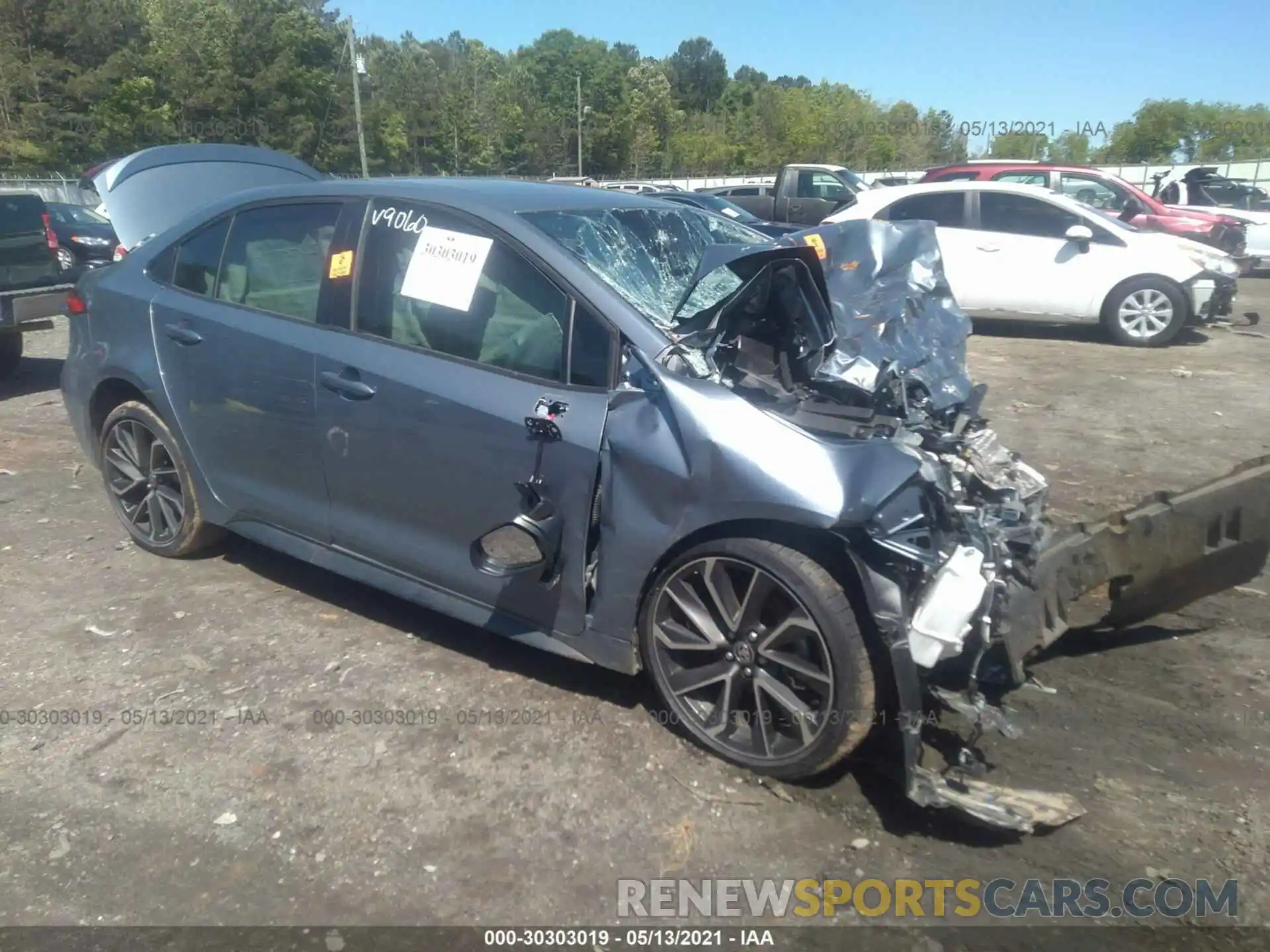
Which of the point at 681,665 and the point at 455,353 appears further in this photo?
the point at 455,353

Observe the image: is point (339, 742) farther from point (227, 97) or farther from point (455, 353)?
point (227, 97)

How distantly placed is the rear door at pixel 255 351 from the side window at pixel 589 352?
46.5 inches

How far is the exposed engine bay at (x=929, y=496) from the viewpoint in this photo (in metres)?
2.84

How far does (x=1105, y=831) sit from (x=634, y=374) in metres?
1.99

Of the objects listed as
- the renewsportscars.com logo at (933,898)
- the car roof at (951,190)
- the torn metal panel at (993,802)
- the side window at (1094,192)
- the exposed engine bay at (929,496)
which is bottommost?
the renewsportscars.com logo at (933,898)

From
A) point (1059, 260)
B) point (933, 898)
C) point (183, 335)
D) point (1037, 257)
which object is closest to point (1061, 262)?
point (1059, 260)

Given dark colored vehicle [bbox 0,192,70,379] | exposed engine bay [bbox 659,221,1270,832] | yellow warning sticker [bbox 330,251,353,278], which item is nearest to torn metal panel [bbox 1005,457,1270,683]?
exposed engine bay [bbox 659,221,1270,832]

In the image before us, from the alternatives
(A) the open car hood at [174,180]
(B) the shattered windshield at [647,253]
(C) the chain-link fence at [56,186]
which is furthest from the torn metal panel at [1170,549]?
(C) the chain-link fence at [56,186]

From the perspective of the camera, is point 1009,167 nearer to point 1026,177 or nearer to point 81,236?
point 1026,177

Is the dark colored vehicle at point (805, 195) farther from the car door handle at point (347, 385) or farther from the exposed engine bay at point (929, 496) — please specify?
the car door handle at point (347, 385)

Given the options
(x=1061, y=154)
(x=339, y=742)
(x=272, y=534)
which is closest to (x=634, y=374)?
(x=339, y=742)

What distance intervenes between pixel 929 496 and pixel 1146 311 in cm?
929

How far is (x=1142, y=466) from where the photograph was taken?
6.37 meters

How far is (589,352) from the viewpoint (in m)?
3.34
